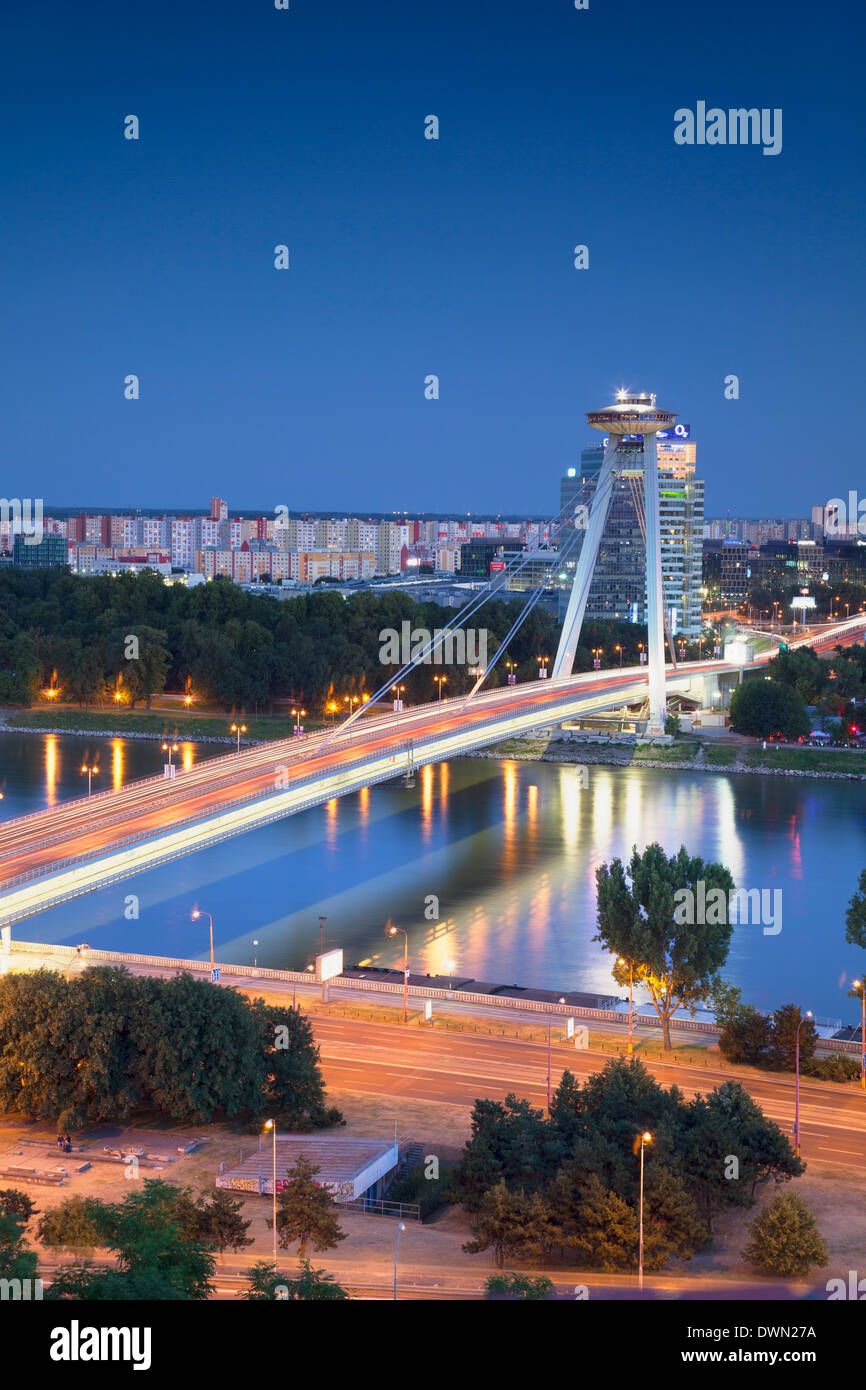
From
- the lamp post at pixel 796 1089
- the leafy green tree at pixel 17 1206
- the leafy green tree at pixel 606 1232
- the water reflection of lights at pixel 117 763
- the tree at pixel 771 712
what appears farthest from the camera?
the tree at pixel 771 712

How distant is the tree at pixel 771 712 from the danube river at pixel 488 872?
237cm

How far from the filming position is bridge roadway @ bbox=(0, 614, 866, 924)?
12031mm

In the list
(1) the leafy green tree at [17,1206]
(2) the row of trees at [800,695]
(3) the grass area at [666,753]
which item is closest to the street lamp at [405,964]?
(1) the leafy green tree at [17,1206]

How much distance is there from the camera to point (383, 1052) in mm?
10734

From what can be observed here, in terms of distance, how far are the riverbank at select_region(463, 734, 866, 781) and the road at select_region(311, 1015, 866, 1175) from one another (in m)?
16.1

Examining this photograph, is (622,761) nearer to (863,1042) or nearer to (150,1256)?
(863,1042)

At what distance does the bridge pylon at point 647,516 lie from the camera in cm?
2620

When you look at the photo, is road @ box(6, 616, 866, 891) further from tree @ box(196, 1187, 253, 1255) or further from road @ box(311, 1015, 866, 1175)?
tree @ box(196, 1187, 253, 1255)

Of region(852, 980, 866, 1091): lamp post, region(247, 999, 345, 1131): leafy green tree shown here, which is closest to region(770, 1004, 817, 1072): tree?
region(852, 980, 866, 1091): lamp post

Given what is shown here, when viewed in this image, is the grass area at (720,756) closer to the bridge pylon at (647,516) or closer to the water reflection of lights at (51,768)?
the bridge pylon at (647,516)

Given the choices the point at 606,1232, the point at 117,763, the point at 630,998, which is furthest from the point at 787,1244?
the point at 117,763

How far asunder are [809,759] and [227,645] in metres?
13.2

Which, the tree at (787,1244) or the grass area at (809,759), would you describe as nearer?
the tree at (787,1244)
